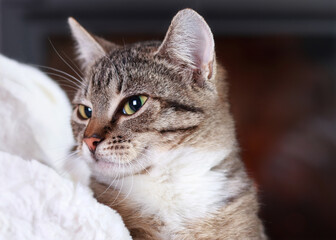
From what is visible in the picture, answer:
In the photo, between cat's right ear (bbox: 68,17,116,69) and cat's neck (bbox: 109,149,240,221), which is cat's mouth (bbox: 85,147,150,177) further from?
cat's right ear (bbox: 68,17,116,69)

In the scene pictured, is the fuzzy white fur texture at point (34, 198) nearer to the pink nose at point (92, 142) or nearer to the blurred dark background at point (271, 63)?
the pink nose at point (92, 142)

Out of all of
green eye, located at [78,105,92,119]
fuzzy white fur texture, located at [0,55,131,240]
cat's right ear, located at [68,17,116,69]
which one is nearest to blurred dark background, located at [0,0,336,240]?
cat's right ear, located at [68,17,116,69]

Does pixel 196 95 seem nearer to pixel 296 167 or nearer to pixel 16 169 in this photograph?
pixel 16 169

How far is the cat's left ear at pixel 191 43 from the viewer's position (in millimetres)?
741

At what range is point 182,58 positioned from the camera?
0.81m

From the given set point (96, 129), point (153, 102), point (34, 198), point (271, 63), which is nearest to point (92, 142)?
point (96, 129)

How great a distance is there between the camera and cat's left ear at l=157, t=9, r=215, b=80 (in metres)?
0.74

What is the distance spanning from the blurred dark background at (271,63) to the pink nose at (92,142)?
1.53m

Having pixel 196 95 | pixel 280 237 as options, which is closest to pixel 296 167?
pixel 280 237

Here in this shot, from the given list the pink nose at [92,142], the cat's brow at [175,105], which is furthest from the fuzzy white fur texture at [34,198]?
the cat's brow at [175,105]

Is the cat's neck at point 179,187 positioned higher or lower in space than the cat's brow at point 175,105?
lower

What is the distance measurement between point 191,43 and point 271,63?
5.27ft

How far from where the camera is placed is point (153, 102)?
757mm

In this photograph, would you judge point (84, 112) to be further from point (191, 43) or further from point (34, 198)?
point (34, 198)
